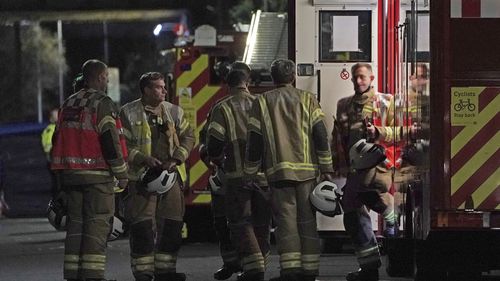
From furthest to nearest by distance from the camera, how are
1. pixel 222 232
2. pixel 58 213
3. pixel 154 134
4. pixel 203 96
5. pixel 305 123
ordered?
pixel 203 96 < pixel 222 232 < pixel 154 134 < pixel 58 213 < pixel 305 123

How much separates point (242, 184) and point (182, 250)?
4114 mm

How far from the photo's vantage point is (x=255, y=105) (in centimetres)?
1098

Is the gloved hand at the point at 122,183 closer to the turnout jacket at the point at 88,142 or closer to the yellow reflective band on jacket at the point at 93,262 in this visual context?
the turnout jacket at the point at 88,142

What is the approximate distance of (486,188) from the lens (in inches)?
376

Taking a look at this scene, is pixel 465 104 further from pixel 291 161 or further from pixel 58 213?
pixel 58 213

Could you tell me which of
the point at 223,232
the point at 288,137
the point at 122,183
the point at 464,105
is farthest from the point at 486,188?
the point at 223,232

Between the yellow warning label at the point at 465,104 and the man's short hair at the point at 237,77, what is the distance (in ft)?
9.57

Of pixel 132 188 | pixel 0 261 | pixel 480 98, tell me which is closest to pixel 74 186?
pixel 132 188

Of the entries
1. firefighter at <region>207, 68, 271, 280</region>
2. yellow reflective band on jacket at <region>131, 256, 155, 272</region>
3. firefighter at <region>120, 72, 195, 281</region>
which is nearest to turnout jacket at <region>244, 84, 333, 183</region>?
firefighter at <region>207, 68, 271, 280</region>

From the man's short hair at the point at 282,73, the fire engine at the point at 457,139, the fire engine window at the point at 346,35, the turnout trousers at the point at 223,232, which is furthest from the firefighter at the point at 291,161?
the fire engine window at the point at 346,35

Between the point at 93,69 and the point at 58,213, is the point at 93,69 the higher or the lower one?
the higher one

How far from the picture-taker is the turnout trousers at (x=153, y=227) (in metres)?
11.8

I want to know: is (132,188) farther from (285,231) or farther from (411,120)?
(411,120)

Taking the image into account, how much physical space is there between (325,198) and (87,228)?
1.83 meters
